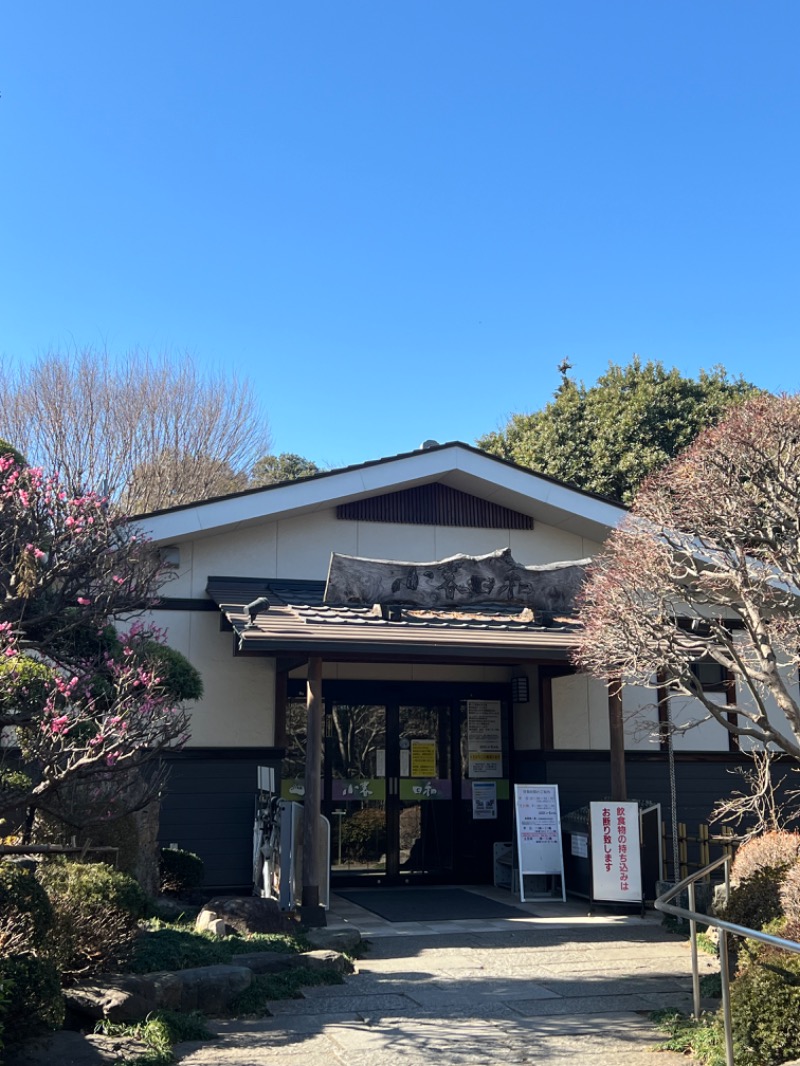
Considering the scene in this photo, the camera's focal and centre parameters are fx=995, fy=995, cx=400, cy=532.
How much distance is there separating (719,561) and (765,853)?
255 centimetres

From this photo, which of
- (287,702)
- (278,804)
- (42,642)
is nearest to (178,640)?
(287,702)

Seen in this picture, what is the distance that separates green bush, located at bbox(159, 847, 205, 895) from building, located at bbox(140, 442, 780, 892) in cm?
56

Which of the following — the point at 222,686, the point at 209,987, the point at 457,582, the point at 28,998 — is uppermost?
the point at 457,582

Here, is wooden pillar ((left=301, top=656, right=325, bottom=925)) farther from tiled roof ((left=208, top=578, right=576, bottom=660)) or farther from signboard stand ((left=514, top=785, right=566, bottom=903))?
signboard stand ((left=514, top=785, right=566, bottom=903))

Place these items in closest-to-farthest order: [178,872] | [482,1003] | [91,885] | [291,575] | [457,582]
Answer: [91,885] < [482,1003] < [178,872] < [457,582] < [291,575]

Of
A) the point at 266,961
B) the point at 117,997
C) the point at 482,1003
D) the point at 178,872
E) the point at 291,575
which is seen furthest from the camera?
the point at 291,575

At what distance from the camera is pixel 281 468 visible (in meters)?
38.9

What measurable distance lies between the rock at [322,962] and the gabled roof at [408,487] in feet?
19.7

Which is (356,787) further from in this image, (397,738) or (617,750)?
(617,750)

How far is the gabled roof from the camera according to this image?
13.0m

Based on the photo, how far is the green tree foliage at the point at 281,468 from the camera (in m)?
33.3

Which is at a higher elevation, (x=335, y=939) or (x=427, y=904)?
(x=335, y=939)

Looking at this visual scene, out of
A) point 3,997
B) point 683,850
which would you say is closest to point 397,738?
point 683,850

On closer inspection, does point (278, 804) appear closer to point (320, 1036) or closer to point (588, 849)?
point (588, 849)
